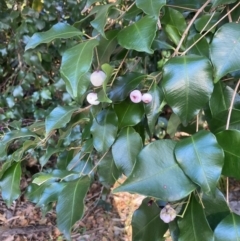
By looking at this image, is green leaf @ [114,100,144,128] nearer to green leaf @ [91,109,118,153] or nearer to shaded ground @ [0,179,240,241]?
green leaf @ [91,109,118,153]

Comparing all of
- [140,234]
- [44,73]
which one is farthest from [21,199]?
[140,234]

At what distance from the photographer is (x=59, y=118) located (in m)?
0.63

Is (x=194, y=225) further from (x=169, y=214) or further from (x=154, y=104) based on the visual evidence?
(x=154, y=104)

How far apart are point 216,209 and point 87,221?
140cm

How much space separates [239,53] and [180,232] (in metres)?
0.24

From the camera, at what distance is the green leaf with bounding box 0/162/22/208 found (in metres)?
0.73

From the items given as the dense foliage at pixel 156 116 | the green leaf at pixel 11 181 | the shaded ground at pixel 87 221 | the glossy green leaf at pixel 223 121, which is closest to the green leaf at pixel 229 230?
the dense foliage at pixel 156 116

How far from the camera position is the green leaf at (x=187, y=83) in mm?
447

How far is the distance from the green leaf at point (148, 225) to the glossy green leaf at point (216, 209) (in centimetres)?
9

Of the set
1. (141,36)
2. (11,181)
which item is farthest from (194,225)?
(11,181)

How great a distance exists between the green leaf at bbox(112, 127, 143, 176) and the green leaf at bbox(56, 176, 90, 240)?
6cm

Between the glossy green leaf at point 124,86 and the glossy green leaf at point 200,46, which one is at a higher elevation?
the glossy green leaf at point 200,46

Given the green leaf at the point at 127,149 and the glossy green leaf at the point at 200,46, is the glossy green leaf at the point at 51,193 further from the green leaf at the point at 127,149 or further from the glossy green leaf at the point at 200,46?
the glossy green leaf at the point at 200,46

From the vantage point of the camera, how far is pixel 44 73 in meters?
1.58
